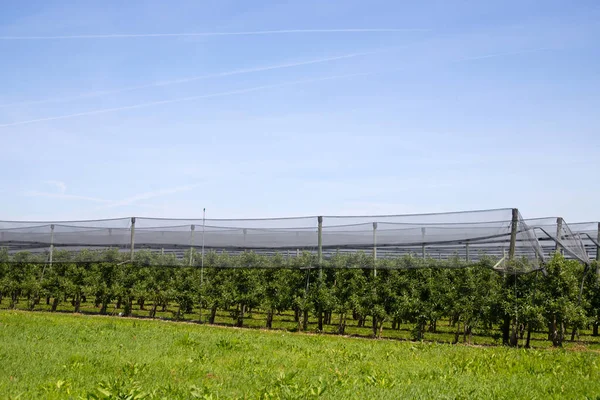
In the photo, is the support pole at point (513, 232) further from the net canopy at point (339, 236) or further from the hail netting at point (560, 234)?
the hail netting at point (560, 234)

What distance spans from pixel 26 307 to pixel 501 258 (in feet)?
58.8

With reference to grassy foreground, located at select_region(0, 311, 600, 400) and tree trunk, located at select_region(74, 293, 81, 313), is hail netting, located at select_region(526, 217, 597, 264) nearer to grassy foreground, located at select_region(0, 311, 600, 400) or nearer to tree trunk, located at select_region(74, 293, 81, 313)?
grassy foreground, located at select_region(0, 311, 600, 400)

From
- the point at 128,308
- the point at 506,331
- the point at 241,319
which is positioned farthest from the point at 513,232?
the point at 128,308

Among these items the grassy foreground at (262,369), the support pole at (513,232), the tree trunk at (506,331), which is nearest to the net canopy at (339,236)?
the support pole at (513,232)

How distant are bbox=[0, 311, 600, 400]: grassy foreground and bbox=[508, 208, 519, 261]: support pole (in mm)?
4530

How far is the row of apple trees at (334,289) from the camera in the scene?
15.6 m

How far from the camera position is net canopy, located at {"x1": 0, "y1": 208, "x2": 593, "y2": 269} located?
53.3ft

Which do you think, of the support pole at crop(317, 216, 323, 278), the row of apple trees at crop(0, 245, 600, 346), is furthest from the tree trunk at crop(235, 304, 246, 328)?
the support pole at crop(317, 216, 323, 278)

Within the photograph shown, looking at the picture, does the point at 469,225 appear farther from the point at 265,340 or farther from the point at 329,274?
the point at 265,340

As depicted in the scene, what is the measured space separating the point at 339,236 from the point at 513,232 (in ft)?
16.9

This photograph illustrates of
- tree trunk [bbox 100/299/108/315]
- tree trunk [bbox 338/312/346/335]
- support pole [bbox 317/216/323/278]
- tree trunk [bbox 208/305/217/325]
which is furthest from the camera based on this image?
tree trunk [bbox 100/299/108/315]

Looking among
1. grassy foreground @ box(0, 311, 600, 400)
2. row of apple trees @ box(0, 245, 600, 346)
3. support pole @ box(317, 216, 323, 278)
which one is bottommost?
grassy foreground @ box(0, 311, 600, 400)

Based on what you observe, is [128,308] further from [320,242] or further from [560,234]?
[560,234]

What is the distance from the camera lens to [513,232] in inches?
624
